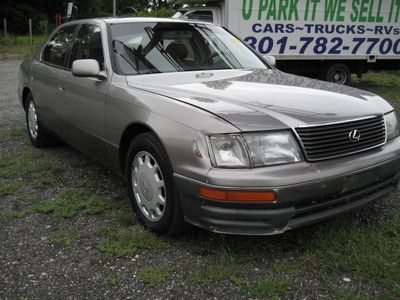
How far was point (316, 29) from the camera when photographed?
10438 millimetres

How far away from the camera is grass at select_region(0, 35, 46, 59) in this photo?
69.2 feet

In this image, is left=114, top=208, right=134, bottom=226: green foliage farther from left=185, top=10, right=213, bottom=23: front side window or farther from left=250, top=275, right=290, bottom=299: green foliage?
left=185, top=10, right=213, bottom=23: front side window

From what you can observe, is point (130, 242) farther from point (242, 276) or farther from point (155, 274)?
point (242, 276)

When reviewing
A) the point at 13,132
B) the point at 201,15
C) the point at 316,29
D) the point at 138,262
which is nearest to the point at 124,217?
the point at 138,262

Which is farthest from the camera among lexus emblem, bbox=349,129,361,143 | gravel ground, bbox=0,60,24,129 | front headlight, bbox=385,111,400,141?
gravel ground, bbox=0,60,24,129

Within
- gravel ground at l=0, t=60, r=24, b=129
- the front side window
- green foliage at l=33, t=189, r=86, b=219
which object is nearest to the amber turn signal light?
green foliage at l=33, t=189, r=86, b=219

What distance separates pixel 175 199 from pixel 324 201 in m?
0.93

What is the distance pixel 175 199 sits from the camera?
3.08 metres

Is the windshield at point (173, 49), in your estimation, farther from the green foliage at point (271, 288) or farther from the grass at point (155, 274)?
the green foliage at point (271, 288)

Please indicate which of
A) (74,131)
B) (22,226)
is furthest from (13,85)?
(22,226)

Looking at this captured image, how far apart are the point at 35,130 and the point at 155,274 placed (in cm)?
349

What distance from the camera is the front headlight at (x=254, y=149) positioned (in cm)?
278

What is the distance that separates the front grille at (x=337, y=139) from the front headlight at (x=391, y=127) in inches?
8.2

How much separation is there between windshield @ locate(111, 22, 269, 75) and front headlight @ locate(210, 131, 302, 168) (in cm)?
136
